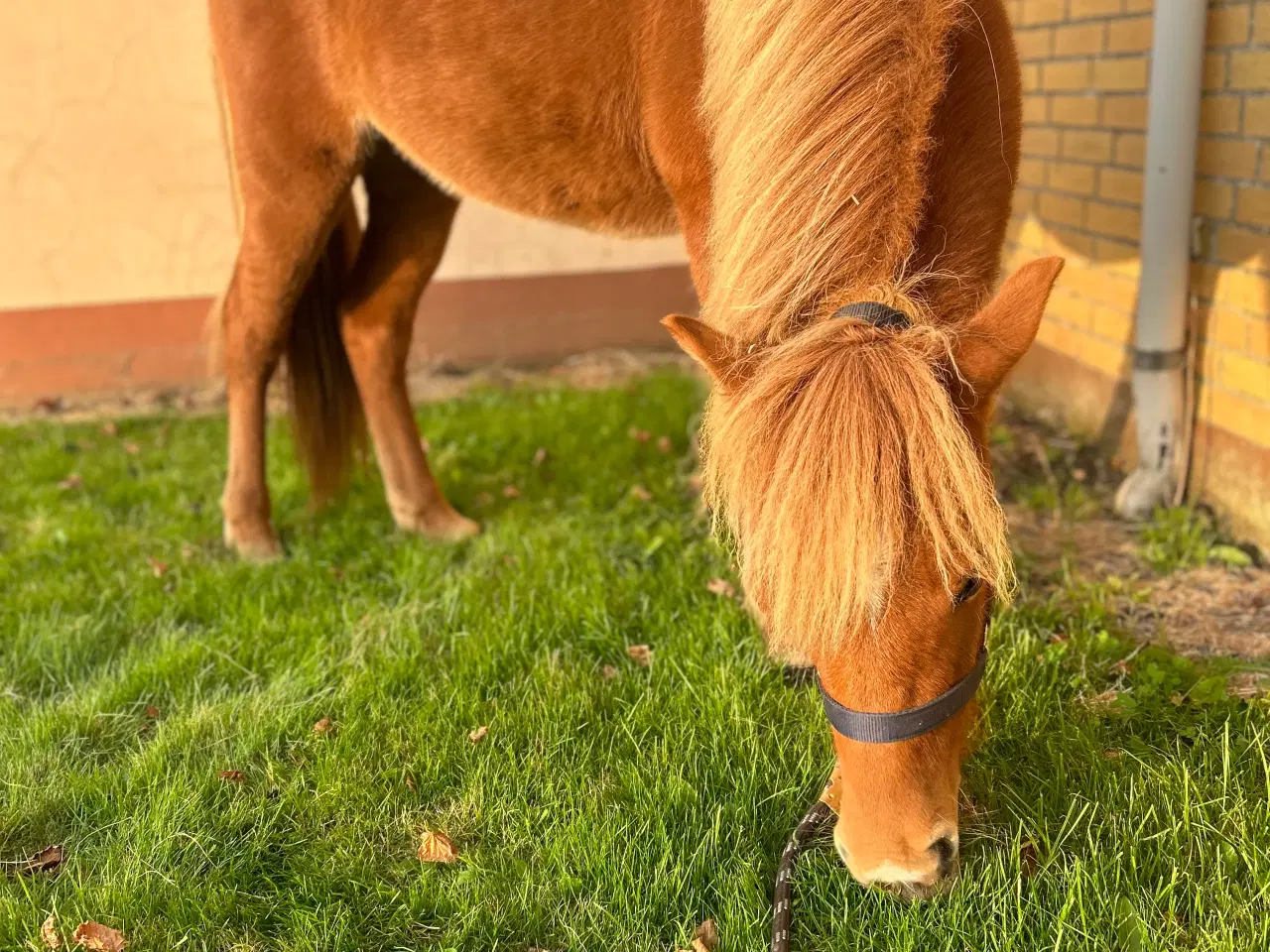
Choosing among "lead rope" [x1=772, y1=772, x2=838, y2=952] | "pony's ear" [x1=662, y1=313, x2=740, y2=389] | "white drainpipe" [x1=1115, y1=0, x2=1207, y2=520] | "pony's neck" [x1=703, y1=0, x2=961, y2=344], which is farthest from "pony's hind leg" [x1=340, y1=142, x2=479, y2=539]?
"white drainpipe" [x1=1115, y1=0, x2=1207, y2=520]

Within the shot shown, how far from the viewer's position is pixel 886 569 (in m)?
1.56

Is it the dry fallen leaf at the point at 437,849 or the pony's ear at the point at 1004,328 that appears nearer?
the pony's ear at the point at 1004,328

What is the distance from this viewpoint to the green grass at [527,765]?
1853 mm

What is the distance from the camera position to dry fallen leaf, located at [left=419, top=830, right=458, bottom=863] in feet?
6.72

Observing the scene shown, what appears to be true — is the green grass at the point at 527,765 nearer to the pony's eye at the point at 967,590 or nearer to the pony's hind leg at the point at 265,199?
the pony's hind leg at the point at 265,199

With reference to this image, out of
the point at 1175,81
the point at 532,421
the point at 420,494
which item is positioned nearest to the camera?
the point at 1175,81

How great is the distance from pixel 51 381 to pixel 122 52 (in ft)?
6.00

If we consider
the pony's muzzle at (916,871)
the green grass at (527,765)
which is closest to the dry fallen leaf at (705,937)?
the green grass at (527,765)

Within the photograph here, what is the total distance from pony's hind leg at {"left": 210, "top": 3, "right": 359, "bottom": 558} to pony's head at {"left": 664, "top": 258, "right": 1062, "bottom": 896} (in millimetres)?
2077

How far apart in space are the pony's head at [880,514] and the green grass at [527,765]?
0.92 feet

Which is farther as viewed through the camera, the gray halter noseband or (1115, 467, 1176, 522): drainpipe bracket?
(1115, 467, 1176, 522): drainpipe bracket

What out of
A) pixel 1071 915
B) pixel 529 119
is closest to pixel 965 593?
pixel 1071 915

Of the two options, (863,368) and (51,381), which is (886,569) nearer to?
(863,368)

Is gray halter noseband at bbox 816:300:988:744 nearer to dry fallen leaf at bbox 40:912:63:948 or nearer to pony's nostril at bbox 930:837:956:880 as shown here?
pony's nostril at bbox 930:837:956:880
